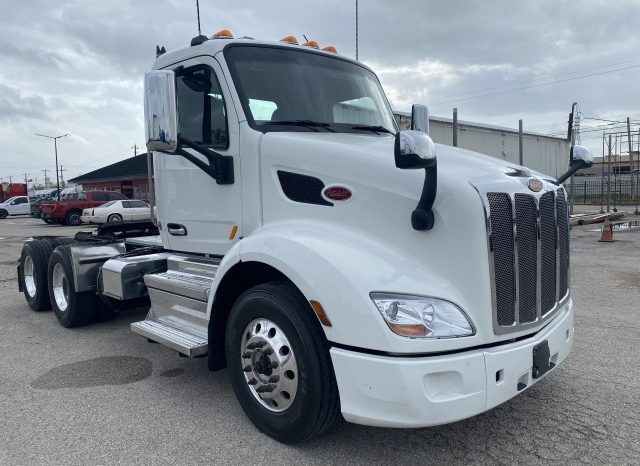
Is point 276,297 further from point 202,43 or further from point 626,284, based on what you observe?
point 626,284

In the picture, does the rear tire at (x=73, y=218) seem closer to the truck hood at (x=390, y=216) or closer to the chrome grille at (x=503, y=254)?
the truck hood at (x=390, y=216)

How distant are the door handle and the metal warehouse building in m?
12.9

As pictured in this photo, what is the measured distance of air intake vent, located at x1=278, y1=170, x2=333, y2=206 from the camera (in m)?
3.44

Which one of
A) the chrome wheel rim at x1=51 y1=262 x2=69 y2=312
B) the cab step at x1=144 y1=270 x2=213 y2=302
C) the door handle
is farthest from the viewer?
the chrome wheel rim at x1=51 y1=262 x2=69 y2=312

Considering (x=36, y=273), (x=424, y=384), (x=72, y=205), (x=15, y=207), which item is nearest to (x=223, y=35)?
(x=424, y=384)

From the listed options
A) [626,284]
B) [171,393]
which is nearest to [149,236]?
[171,393]

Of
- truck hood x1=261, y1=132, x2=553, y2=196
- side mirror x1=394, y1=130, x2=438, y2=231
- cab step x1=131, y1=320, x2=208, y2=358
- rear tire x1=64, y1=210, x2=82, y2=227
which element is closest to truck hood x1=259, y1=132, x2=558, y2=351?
truck hood x1=261, y1=132, x2=553, y2=196

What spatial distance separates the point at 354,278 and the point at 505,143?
24.6 m

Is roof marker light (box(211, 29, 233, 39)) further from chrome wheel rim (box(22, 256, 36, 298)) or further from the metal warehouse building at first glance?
the metal warehouse building

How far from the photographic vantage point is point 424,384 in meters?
2.72

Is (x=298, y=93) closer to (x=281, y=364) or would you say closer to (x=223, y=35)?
(x=223, y=35)

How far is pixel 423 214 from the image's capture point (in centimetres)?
295

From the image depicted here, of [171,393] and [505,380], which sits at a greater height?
[505,380]

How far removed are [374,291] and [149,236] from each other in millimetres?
4667
